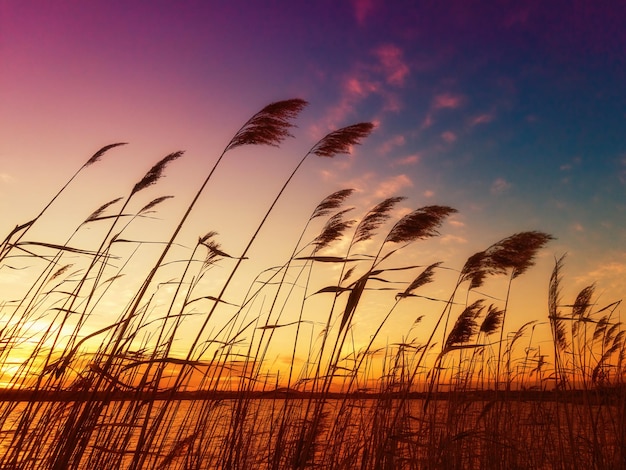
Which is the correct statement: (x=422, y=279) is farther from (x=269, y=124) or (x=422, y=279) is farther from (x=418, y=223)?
(x=269, y=124)

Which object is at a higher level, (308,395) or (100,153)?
(100,153)

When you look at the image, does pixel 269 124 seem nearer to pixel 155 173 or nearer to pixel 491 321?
pixel 155 173

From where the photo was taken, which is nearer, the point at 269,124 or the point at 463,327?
the point at 269,124

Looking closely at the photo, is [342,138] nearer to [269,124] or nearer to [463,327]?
[269,124]

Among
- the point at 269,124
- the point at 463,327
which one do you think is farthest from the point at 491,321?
the point at 269,124

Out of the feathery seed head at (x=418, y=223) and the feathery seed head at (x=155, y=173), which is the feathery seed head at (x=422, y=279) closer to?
the feathery seed head at (x=418, y=223)

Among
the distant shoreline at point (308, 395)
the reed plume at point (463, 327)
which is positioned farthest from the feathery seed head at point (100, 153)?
the reed plume at point (463, 327)

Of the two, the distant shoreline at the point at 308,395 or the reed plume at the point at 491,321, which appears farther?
the reed plume at the point at 491,321

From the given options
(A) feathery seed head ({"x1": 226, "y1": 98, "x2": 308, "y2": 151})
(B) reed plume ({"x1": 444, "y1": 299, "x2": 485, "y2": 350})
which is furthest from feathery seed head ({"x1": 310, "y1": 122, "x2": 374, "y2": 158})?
(B) reed plume ({"x1": 444, "y1": 299, "x2": 485, "y2": 350})

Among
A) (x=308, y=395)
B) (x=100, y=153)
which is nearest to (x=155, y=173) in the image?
(x=100, y=153)

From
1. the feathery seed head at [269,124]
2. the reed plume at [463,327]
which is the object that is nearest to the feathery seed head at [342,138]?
the feathery seed head at [269,124]

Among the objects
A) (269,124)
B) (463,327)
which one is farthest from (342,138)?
(463,327)

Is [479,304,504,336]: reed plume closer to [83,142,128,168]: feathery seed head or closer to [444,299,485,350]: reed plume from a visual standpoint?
[444,299,485,350]: reed plume

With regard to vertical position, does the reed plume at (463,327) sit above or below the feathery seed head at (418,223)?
below
